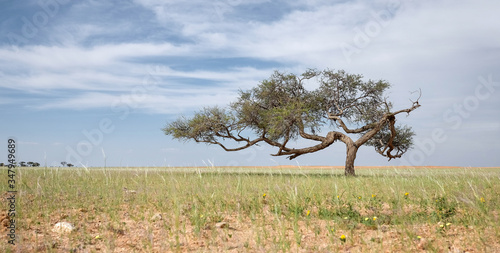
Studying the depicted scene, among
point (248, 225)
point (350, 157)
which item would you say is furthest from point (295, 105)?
point (248, 225)

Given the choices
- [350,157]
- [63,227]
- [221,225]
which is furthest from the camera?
[350,157]

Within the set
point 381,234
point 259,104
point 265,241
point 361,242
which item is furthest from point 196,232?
point 259,104

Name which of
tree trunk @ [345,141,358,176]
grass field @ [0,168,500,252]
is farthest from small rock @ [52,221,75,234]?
tree trunk @ [345,141,358,176]

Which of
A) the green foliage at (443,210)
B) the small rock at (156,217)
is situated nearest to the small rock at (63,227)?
the small rock at (156,217)

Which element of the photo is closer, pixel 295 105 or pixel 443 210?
pixel 443 210

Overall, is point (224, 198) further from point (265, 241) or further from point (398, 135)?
point (398, 135)

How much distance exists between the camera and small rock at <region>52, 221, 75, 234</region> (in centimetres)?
597

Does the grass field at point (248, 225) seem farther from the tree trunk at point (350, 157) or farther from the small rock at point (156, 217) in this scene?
the tree trunk at point (350, 157)

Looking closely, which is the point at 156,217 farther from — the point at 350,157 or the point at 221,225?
the point at 350,157

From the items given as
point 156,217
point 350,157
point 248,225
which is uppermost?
point 350,157

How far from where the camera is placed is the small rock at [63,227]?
235 inches

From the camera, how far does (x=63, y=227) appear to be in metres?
6.05

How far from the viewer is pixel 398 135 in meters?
30.7

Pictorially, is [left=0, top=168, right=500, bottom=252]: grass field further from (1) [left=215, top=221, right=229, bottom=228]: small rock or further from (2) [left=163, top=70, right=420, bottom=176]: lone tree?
(2) [left=163, top=70, right=420, bottom=176]: lone tree
